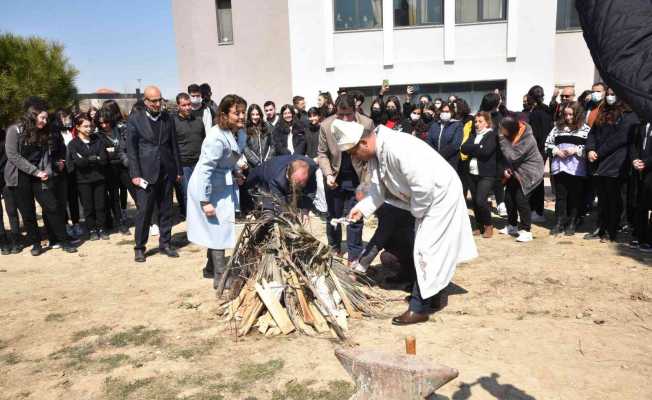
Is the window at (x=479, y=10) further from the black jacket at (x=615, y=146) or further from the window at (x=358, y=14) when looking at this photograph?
the black jacket at (x=615, y=146)

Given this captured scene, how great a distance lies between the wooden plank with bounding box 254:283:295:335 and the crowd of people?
0.89 metres

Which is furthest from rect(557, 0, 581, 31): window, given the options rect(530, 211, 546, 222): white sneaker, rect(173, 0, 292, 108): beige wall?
rect(530, 211, 546, 222): white sneaker

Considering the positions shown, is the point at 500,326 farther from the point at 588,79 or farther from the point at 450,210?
the point at 588,79

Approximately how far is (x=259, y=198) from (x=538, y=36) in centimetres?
1433

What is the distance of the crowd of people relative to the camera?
5.01m

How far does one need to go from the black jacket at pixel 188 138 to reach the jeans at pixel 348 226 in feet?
9.20

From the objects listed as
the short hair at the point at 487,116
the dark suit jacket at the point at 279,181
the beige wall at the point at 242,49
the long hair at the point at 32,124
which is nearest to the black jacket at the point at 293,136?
the short hair at the point at 487,116

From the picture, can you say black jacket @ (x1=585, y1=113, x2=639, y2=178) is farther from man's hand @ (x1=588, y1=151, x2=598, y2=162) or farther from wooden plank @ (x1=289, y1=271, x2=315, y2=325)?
wooden plank @ (x1=289, y1=271, x2=315, y2=325)

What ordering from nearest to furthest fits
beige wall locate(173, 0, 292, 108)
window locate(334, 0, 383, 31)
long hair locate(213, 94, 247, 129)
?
long hair locate(213, 94, 247, 129), window locate(334, 0, 383, 31), beige wall locate(173, 0, 292, 108)

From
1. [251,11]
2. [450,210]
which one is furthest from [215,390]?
[251,11]

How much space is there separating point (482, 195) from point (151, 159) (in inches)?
167

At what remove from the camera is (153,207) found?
6699mm

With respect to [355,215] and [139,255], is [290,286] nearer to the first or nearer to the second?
[355,215]

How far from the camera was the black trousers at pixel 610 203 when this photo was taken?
20.7 ft
